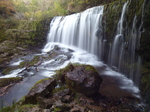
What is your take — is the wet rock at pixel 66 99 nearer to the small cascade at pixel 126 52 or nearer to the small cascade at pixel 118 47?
the small cascade at pixel 126 52

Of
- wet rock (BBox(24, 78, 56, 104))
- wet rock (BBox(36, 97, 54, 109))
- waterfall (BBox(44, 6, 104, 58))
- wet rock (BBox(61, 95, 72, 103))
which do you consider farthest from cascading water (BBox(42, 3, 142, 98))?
wet rock (BBox(36, 97, 54, 109))

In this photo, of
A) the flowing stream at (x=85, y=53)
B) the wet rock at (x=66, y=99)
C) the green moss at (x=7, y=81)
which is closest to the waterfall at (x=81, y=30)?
the flowing stream at (x=85, y=53)

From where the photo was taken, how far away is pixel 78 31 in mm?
14172

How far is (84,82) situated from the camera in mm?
5020

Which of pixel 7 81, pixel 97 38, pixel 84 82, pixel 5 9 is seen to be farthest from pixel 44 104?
pixel 5 9

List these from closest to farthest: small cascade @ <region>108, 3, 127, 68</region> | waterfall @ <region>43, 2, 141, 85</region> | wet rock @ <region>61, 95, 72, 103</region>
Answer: wet rock @ <region>61, 95, 72, 103</region> < waterfall @ <region>43, 2, 141, 85</region> < small cascade @ <region>108, 3, 127, 68</region>

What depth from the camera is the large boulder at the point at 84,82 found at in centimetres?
494

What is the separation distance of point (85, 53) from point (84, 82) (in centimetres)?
774

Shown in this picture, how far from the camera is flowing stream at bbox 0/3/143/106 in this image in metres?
6.17

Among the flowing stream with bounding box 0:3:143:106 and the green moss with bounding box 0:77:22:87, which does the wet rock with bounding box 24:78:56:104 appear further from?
the green moss with bounding box 0:77:22:87

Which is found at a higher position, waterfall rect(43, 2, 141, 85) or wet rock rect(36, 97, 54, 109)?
waterfall rect(43, 2, 141, 85)

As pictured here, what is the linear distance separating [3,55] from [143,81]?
11200 millimetres

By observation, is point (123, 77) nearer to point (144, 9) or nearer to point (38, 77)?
point (144, 9)

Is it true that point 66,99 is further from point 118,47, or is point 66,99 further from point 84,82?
point 118,47
